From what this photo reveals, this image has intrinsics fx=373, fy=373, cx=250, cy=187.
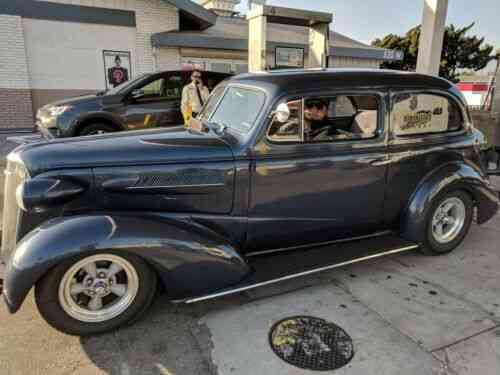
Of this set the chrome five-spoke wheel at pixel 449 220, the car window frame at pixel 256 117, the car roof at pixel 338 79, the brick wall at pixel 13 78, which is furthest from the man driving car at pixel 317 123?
the brick wall at pixel 13 78

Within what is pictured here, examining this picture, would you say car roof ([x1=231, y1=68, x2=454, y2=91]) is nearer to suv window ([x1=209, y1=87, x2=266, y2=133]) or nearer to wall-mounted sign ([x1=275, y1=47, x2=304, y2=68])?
suv window ([x1=209, y1=87, x2=266, y2=133])

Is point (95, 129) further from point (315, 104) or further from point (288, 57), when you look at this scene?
point (288, 57)

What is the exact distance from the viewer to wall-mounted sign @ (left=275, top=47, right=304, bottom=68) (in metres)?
10.6

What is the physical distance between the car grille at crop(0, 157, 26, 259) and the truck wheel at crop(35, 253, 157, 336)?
59 cm

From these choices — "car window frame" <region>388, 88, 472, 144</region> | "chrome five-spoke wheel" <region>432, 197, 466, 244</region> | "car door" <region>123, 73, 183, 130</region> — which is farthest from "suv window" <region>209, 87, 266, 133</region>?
"car door" <region>123, 73, 183, 130</region>

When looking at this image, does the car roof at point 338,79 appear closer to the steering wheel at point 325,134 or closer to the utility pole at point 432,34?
the steering wheel at point 325,134

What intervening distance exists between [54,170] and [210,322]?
61.4 inches

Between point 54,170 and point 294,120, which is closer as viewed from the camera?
point 54,170

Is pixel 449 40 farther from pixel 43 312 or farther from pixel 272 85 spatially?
pixel 43 312

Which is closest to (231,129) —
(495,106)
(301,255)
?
(301,255)

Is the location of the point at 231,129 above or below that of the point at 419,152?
above

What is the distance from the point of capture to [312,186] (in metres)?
3.17

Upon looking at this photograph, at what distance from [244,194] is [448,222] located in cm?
235

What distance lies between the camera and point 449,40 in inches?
1034
